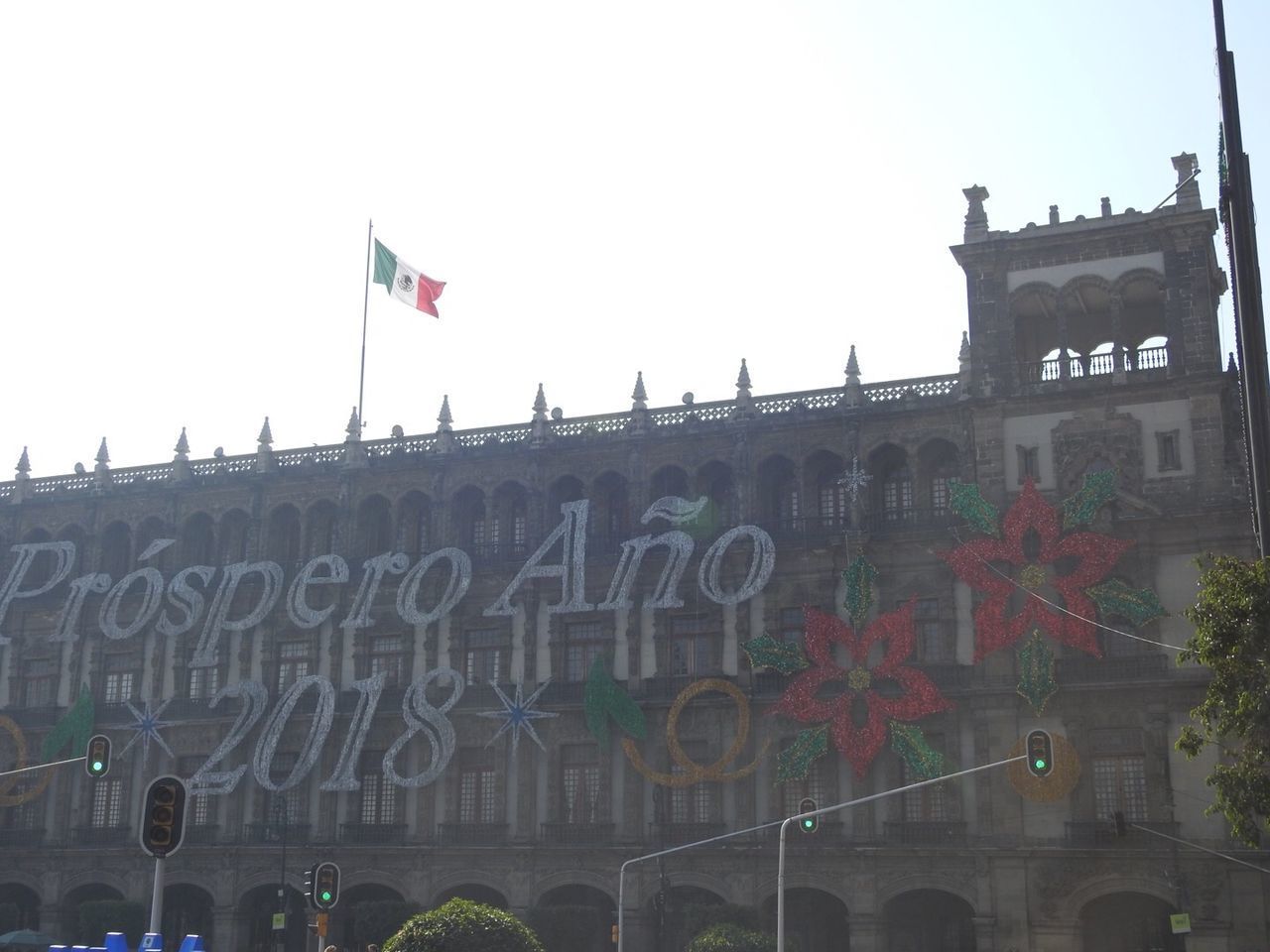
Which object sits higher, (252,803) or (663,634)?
(663,634)

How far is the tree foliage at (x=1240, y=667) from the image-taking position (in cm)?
3123

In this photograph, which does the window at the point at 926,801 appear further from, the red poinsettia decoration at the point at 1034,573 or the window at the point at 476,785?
the window at the point at 476,785

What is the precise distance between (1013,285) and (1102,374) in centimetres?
475

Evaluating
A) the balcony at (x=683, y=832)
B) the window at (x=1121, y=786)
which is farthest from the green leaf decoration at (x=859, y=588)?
the window at (x=1121, y=786)

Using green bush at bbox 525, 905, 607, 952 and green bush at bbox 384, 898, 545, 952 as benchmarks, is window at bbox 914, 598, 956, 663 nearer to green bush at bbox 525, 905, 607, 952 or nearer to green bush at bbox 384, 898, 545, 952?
green bush at bbox 525, 905, 607, 952

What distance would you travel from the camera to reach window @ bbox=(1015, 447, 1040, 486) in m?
54.1

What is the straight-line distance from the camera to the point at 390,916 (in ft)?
189

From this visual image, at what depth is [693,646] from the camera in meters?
58.0

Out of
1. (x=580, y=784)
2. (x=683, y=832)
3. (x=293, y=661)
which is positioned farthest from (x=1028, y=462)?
(x=293, y=661)

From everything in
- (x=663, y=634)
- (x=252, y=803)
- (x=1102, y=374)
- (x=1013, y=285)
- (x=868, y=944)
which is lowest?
(x=868, y=944)

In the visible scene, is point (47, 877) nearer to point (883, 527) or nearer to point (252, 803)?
point (252, 803)

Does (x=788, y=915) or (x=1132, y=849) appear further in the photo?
(x=788, y=915)

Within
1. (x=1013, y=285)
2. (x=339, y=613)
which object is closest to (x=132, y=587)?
(x=339, y=613)

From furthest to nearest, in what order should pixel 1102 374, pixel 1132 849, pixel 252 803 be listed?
pixel 252 803, pixel 1102 374, pixel 1132 849
